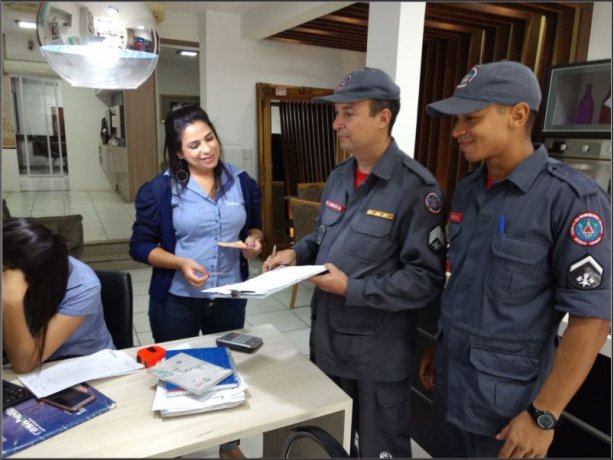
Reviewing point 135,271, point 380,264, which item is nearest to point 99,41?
point 380,264

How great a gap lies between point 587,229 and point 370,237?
0.55 m

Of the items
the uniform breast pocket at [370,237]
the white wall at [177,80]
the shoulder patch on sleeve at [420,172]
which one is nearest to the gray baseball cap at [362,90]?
the shoulder patch on sleeve at [420,172]

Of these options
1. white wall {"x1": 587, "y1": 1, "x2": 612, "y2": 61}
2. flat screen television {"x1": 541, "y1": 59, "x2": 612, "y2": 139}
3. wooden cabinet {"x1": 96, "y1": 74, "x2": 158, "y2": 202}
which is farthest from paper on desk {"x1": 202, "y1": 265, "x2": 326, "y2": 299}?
wooden cabinet {"x1": 96, "y1": 74, "x2": 158, "y2": 202}

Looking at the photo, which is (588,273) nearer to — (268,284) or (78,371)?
(268,284)

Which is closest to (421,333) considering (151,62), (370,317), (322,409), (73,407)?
(370,317)

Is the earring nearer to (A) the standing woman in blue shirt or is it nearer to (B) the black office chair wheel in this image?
(A) the standing woman in blue shirt

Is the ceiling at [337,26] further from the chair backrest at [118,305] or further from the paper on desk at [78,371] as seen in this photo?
the chair backrest at [118,305]

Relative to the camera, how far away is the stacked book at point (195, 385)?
1.01m

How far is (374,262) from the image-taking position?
4.10 ft

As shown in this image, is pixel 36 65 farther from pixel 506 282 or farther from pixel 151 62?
pixel 506 282

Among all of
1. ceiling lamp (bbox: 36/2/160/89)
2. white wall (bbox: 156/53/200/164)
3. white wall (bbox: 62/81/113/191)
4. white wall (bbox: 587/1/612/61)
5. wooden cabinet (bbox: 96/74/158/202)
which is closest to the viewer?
ceiling lamp (bbox: 36/2/160/89)

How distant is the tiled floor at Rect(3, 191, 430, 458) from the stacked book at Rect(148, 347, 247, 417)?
0.67 ft

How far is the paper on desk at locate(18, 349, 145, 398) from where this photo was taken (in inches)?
41.9

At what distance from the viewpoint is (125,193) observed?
5.88 metres
